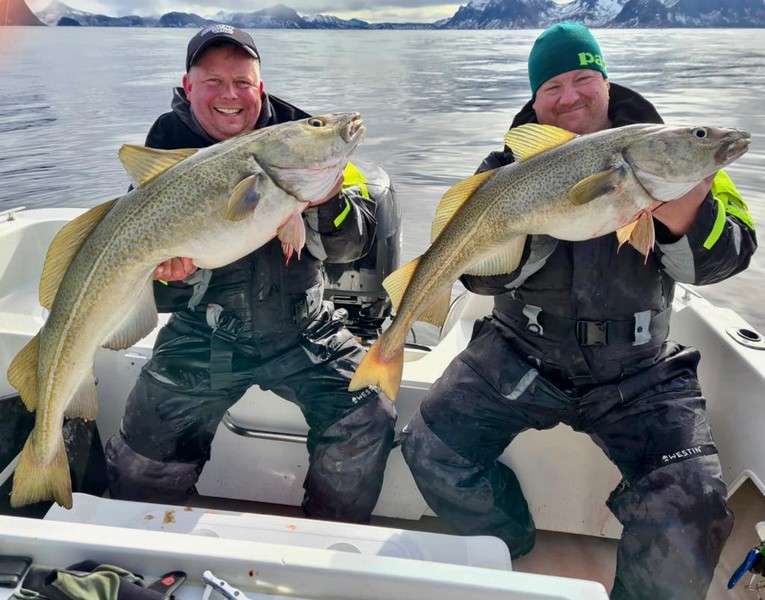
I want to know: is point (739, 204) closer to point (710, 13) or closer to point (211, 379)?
point (211, 379)

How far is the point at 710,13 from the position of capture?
87.6m

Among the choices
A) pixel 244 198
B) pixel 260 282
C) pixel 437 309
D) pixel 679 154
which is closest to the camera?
pixel 679 154

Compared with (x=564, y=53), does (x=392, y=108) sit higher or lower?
lower

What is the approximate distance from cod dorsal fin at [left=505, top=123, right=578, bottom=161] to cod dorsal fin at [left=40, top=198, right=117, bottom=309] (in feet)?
5.06

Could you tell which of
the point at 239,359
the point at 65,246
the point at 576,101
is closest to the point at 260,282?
the point at 239,359

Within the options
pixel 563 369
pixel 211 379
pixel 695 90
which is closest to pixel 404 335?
pixel 563 369

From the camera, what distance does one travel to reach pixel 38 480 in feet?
7.40

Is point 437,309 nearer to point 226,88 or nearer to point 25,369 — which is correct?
point 226,88

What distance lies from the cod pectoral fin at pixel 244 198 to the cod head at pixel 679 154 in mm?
1248

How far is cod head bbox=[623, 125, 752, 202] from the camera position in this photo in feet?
6.70

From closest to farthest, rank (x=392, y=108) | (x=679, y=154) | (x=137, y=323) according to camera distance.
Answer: (x=679, y=154)
(x=137, y=323)
(x=392, y=108)

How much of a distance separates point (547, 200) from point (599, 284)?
2.14 feet

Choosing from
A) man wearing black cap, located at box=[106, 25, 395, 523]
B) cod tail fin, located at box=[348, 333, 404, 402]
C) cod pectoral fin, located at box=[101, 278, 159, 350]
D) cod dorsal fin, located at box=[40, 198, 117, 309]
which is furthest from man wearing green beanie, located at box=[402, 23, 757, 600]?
cod dorsal fin, located at box=[40, 198, 117, 309]

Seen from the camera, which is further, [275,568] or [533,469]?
[533,469]
